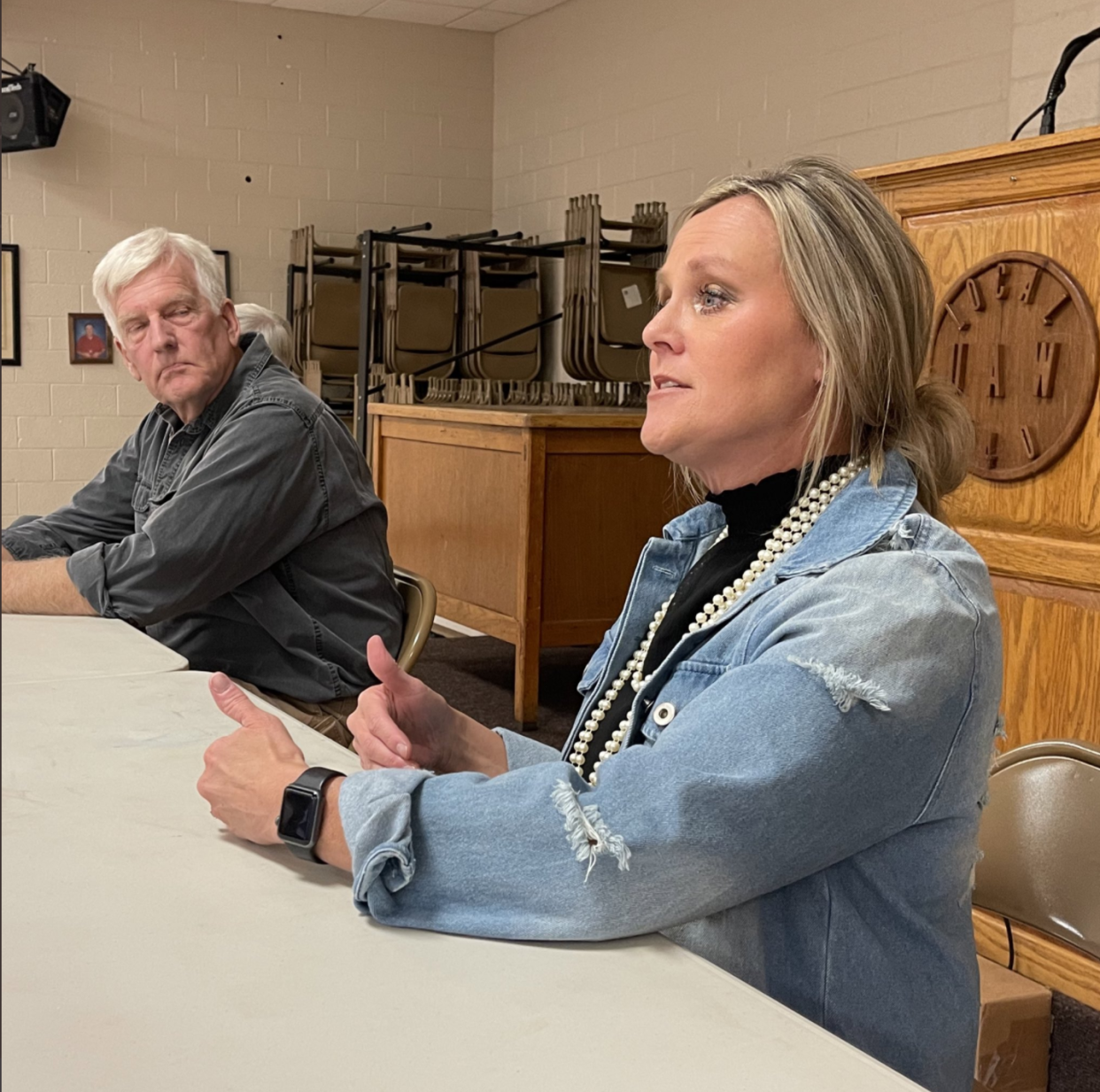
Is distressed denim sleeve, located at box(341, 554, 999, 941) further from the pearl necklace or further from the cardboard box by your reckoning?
the cardboard box

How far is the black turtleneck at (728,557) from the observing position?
1265mm

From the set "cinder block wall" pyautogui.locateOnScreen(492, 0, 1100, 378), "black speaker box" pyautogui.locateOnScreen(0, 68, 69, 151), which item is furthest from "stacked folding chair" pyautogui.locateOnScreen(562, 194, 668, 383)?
"black speaker box" pyautogui.locateOnScreen(0, 68, 69, 151)

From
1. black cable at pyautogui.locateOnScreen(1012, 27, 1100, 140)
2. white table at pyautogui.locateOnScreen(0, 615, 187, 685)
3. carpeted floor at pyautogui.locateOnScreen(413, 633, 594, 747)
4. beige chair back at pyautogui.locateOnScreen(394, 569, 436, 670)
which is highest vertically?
black cable at pyautogui.locateOnScreen(1012, 27, 1100, 140)

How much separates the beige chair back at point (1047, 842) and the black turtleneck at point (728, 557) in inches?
17.4

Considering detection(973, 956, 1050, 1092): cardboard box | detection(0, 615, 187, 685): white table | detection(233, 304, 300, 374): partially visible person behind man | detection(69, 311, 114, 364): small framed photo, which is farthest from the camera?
detection(69, 311, 114, 364): small framed photo

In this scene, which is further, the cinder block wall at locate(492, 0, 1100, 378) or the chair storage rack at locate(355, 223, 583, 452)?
the chair storage rack at locate(355, 223, 583, 452)

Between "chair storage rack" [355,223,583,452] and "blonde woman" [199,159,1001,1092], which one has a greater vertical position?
"chair storage rack" [355,223,583,452]

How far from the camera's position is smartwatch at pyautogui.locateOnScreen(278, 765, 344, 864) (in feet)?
3.48

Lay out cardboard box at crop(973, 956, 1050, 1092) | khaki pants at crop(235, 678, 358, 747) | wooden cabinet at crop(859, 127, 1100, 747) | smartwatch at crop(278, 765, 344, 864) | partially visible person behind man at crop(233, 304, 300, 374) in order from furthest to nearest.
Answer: partially visible person behind man at crop(233, 304, 300, 374)
khaki pants at crop(235, 678, 358, 747)
wooden cabinet at crop(859, 127, 1100, 747)
cardboard box at crop(973, 956, 1050, 1092)
smartwatch at crop(278, 765, 344, 864)

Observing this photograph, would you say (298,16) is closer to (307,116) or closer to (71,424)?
(307,116)

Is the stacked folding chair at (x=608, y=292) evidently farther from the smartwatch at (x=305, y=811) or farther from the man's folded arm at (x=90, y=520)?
the smartwatch at (x=305, y=811)

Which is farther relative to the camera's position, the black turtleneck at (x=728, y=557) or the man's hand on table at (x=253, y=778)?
the black turtleneck at (x=728, y=557)

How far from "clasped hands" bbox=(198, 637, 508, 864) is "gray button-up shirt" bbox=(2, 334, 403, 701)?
1.15 m

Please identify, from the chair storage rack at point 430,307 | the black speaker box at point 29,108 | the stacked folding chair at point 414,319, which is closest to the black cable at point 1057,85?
the chair storage rack at point 430,307
